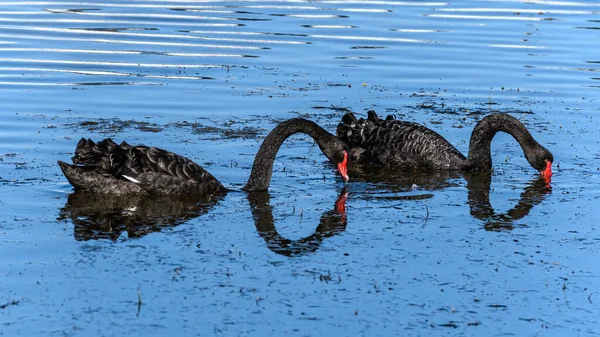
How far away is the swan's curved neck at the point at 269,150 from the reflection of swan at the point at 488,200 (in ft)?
4.97

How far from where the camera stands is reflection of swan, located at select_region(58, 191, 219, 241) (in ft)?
27.7

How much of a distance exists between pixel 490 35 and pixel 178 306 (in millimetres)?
14079

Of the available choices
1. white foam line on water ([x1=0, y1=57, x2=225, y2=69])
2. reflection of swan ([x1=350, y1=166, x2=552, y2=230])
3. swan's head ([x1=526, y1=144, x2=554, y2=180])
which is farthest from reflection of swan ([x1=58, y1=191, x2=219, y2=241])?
white foam line on water ([x1=0, y1=57, x2=225, y2=69])

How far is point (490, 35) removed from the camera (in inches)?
778

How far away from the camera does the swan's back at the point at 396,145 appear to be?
11.3m

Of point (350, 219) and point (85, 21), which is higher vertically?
point (85, 21)

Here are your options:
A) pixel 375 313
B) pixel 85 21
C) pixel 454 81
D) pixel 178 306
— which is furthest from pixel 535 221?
pixel 85 21

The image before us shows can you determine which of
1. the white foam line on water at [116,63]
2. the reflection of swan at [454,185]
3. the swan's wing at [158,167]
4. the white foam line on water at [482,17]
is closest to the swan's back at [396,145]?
the reflection of swan at [454,185]

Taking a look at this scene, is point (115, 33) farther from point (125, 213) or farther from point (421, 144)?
point (125, 213)

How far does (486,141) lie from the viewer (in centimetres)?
1126

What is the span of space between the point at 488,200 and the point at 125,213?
329cm

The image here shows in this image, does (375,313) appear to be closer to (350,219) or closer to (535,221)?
(350,219)

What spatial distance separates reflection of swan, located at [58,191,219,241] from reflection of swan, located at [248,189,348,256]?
1.39 feet

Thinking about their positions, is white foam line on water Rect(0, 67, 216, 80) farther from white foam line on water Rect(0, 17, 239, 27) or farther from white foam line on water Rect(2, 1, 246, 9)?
white foam line on water Rect(2, 1, 246, 9)
